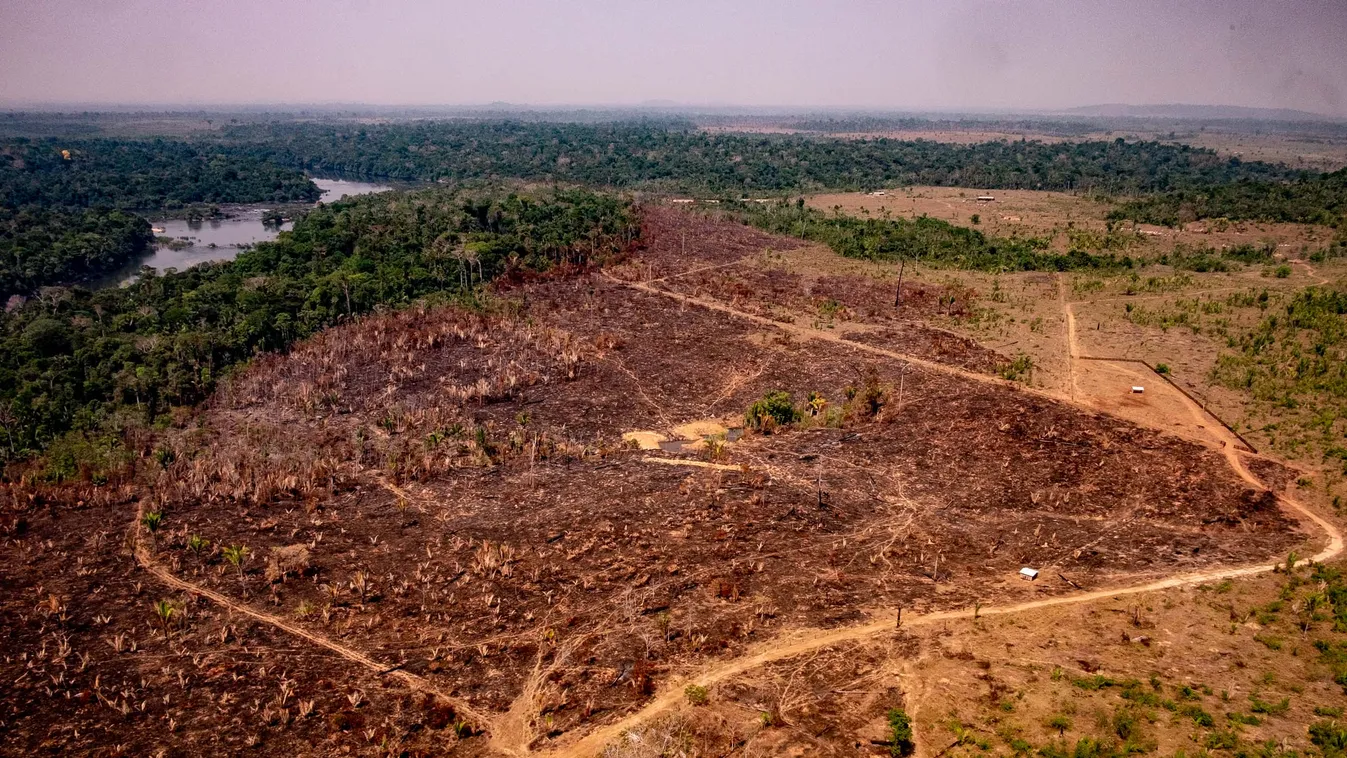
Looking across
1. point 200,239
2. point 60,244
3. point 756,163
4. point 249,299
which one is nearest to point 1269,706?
point 249,299

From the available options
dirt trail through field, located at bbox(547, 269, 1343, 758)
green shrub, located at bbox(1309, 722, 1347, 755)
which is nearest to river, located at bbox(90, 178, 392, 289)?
dirt trail through field, located at bbox(547, 269, 1343, 758)

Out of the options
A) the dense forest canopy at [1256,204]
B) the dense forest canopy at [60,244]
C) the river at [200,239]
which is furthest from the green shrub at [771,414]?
the dense forest canopy at [60,244]

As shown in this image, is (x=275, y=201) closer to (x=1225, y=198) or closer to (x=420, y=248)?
(x=420, y=248)

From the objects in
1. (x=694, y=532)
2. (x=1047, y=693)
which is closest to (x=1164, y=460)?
(x=1047, y=693)

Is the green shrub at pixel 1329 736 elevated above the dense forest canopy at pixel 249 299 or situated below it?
below

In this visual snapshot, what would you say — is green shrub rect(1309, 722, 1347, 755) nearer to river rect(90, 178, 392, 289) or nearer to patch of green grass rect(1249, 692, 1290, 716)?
patch of green grass rect(1249, 692, 1290, 716)

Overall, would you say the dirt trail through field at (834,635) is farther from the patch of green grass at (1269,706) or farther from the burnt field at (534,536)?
the patch of green grass at (1269,706)
